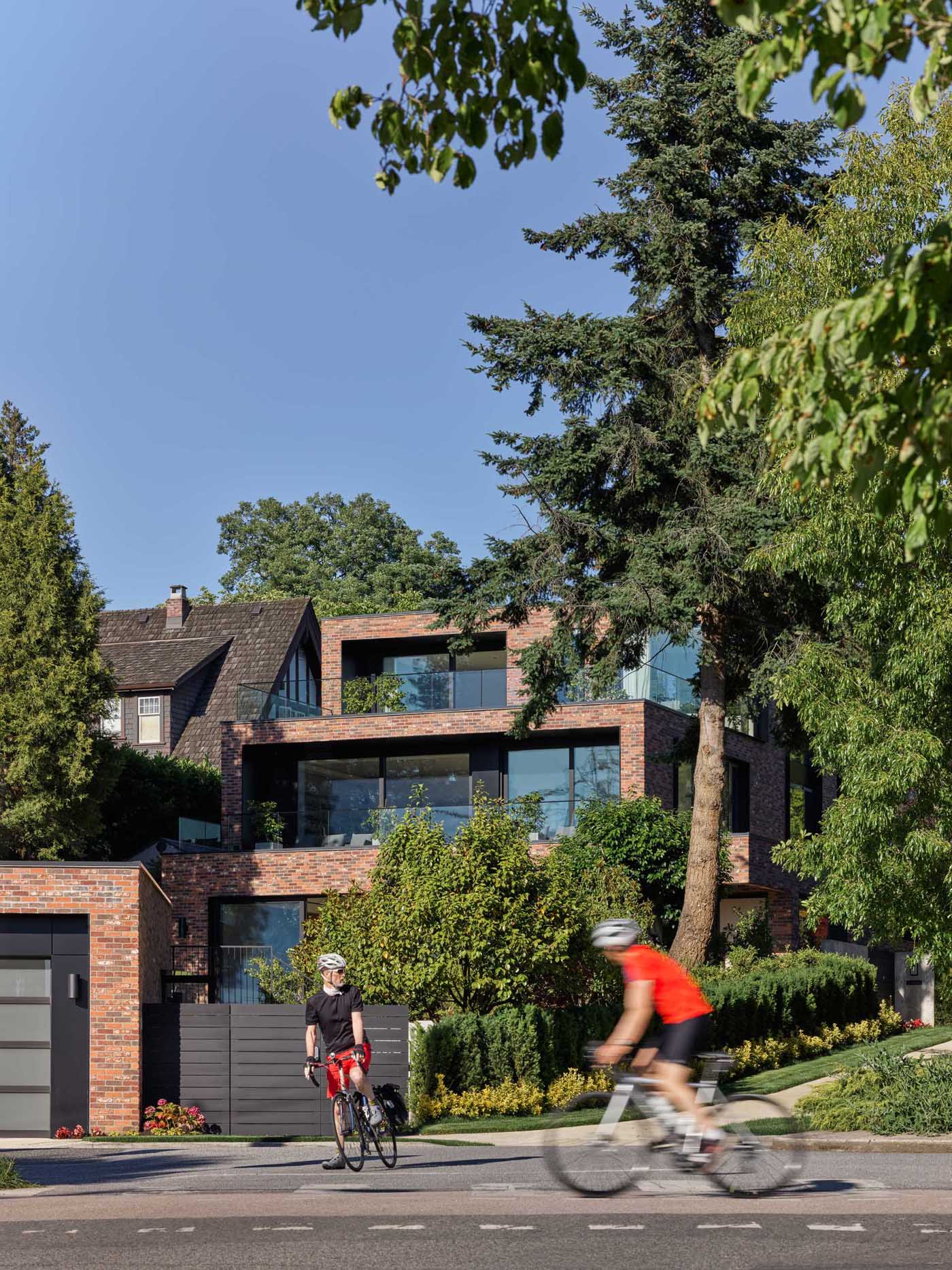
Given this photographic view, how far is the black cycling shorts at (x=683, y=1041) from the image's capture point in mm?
10812

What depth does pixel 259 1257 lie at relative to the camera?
347 inches

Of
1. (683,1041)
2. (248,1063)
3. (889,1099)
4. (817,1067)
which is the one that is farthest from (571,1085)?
(683,1041)

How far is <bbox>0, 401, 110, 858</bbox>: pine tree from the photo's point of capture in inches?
1371

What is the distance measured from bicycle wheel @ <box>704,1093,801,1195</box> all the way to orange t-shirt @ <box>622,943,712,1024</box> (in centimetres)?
59

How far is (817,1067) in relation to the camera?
91.9ft

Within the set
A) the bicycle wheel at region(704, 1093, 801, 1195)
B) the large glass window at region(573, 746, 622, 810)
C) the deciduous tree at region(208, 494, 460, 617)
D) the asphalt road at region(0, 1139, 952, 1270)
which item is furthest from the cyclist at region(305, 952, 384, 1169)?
the deciduous tree at region(208, 494, 460, 617)

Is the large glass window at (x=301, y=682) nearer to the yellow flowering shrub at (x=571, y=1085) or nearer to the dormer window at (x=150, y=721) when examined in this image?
the dormer window at (x=150, y=721)

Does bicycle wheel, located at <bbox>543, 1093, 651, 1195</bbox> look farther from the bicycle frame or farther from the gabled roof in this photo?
the gabled roof

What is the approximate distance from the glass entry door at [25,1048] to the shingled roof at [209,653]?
74.1 feet

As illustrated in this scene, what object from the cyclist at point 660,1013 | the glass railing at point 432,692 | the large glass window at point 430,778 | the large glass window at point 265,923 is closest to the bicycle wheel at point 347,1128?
the cyclist at point 660,1013

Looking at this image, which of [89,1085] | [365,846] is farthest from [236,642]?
[89,1085]

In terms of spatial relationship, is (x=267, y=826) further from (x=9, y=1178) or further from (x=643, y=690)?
(x=9, y=1178)

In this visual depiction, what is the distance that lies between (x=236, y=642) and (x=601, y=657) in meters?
24.7

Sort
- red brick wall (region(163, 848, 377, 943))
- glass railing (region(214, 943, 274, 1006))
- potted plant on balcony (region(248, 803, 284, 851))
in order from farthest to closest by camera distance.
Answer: potted plant on balcony (region(248, 803, 284, 851)) < red brick wall (region(163, 848, 377, 943)) < glass railing (region(214, 943, 274, 1006))
